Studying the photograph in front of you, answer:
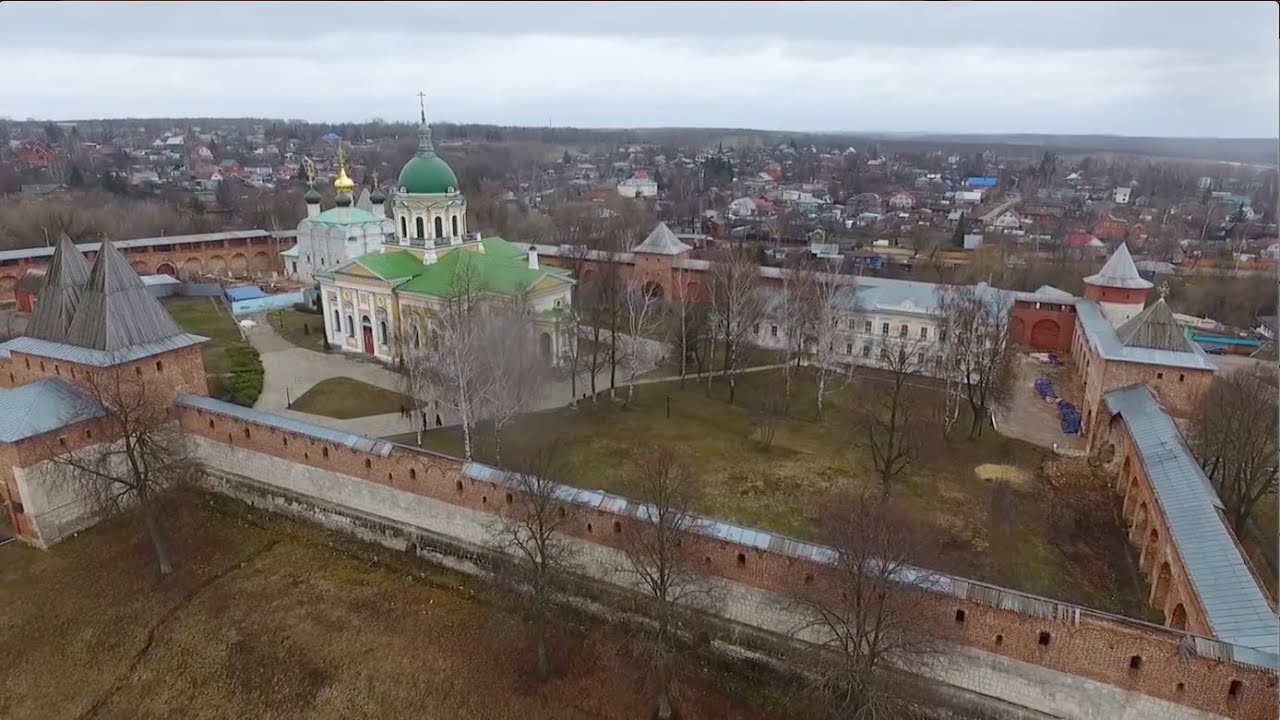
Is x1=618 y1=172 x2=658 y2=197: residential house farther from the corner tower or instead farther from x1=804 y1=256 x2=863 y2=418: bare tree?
x1=804 y1=256 x2=863 y2=418: bare tree

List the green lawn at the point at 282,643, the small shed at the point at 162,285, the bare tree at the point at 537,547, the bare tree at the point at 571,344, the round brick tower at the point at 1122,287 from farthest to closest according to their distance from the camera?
the small shed at the point at 162,285, the round brick tower at the point at 1122,287, the bare tree at the point at 571,344, the bare tree at the point at 537,547, the green lawn at the point at 282,643

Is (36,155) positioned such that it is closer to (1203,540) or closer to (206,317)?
(206,317)

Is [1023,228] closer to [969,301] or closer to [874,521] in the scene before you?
[969,301]

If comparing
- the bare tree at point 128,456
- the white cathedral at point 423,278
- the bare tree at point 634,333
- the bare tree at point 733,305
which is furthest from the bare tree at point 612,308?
the bare tree at point 128,456

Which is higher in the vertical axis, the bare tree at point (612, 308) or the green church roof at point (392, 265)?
the green church roof at point (392, 265)

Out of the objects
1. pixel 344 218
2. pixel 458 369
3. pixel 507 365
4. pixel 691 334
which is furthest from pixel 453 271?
pixel 344 218

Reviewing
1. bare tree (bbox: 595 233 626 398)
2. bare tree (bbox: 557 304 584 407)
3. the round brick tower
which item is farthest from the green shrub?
the round brick tower

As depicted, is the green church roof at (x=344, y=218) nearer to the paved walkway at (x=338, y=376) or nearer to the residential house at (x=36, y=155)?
the paved walkway at (x=338, y=376)
